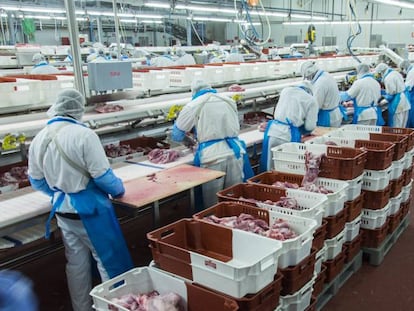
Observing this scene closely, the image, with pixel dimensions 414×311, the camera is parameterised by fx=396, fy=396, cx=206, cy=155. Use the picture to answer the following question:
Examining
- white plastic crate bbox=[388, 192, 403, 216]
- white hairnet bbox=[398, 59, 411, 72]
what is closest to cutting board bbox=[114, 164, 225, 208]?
white plastic crate bbox=[388, 192, 403, 216]

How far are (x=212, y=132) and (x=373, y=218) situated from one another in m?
1.71

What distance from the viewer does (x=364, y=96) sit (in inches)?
248

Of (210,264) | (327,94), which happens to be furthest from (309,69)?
(210,264)

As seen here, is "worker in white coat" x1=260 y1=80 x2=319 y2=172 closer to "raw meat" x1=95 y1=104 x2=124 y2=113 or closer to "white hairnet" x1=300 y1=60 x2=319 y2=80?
"white hairnet" x1=300 y1=60 x2=319 y2=80

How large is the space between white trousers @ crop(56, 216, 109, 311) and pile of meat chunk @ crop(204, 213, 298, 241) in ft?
3.13

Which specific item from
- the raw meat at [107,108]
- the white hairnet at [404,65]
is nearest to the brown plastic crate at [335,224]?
the raw meat at [107,108]

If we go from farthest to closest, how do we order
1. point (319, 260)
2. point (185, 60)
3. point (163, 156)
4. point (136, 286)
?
point (185, 60) < point (163, 156) < point (319, 260) < point (136, 286)

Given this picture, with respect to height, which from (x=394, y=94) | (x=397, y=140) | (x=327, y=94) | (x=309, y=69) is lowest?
(x=397, y=140)

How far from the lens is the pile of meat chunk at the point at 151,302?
1.93 m

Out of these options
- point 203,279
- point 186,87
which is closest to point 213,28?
point 186,87

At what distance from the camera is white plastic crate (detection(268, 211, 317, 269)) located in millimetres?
2236

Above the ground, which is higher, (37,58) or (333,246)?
(37,58)

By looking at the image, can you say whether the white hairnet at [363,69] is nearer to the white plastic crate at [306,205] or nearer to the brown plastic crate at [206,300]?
the white plastic crate at [306,205]

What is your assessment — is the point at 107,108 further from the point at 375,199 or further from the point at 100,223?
the point at 375,199
